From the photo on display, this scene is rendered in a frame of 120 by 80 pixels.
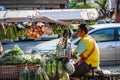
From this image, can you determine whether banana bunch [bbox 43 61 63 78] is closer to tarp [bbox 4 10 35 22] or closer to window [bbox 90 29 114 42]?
tarp [bbox 4 10 35 22]

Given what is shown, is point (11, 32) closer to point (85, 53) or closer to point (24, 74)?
point (24, 74)

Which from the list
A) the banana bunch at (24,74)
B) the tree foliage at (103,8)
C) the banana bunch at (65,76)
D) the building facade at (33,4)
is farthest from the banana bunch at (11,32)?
the tree foliage at (103,8)

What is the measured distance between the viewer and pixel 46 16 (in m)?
7.42

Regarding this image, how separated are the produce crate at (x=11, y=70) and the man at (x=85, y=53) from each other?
0.94 metres

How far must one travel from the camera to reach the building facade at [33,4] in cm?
3195

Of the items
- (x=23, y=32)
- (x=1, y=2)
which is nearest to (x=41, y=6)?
(x=1, y=2)

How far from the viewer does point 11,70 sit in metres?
7.73

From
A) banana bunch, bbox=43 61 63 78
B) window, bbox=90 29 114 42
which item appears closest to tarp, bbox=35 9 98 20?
banana bunch, bbox=43 61 63 78

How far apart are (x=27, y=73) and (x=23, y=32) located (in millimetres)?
1016

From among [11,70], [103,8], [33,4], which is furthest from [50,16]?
[103,8]

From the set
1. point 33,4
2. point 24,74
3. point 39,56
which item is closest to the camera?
point 24,74

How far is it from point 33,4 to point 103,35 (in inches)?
775

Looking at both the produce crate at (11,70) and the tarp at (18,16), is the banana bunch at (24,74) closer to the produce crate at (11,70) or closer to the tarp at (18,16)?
the produce crate at (11,70)

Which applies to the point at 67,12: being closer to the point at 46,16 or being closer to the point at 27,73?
the point at 46,16
